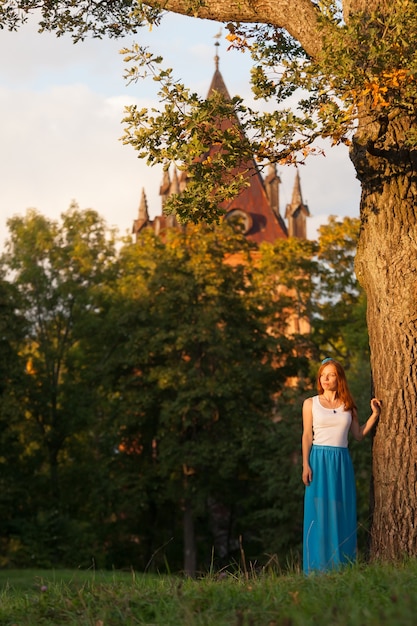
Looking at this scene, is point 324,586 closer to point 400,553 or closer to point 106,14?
point 400,553

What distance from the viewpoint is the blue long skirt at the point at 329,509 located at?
893 cm

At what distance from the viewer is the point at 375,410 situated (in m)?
9.21

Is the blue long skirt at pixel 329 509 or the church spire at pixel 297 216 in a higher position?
the church spire at pixel 297 216

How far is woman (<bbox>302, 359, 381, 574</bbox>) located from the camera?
894 cm

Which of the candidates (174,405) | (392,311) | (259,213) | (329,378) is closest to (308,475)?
(329,378)

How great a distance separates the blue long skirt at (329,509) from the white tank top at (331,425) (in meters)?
0.06

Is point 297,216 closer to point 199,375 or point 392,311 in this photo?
point 199,375

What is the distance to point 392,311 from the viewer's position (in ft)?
30.2

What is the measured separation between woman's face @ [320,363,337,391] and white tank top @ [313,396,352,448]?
168 millimetres

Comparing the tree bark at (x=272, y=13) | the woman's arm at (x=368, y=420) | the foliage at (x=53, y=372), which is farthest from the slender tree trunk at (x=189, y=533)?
the tree bark at (x=272, y=13)

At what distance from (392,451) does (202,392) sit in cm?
2618

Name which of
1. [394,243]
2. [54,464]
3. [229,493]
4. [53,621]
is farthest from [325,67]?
[54,464]

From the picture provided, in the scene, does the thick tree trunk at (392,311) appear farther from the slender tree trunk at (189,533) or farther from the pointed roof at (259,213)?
the pointed roof at (259,213)

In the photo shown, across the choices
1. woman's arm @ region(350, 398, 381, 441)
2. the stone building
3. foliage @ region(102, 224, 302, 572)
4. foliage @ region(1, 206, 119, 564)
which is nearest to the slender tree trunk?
foliage @ region(102, 224, 302, 572)
